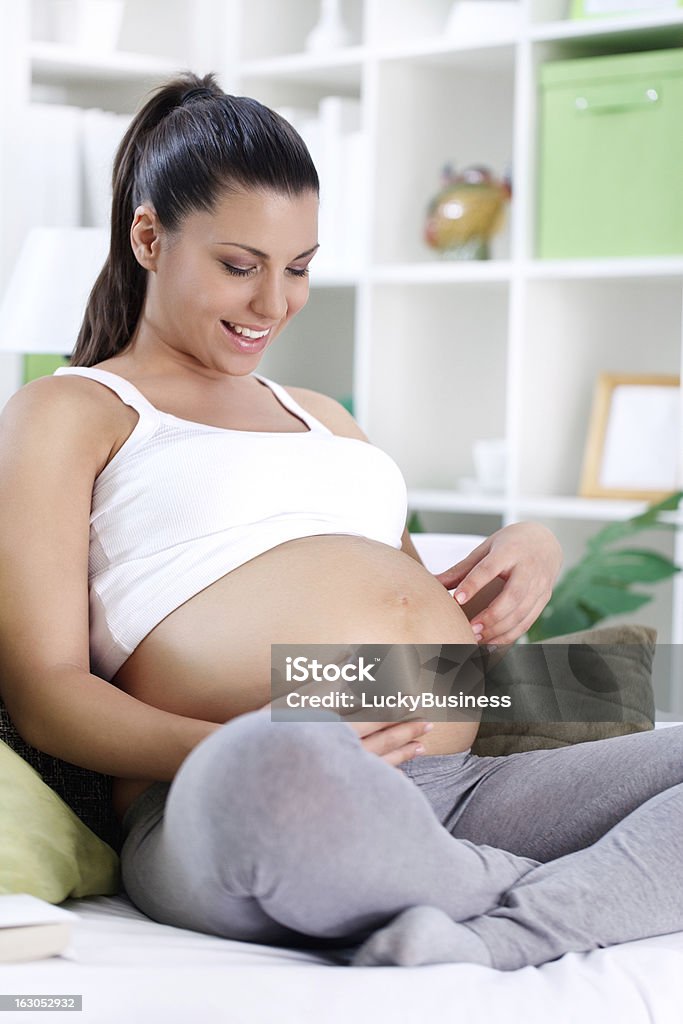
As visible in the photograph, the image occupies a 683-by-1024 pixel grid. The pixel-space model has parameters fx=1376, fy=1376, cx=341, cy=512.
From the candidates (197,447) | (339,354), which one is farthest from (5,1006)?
(339,354)

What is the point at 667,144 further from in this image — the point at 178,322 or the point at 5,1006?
the point at 5,1006

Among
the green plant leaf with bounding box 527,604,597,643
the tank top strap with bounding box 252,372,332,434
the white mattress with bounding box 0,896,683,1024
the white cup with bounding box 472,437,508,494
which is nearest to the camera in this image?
the white mattress with bounding box 0,896,683,1024

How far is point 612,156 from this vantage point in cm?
250

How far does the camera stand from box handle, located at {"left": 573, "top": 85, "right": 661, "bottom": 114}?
243 cm

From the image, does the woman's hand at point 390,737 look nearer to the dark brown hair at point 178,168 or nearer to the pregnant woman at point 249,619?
the pregnant woman at point 249,619

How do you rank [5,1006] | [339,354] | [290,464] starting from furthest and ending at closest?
[339,354] → [290,464] → [5,1006]

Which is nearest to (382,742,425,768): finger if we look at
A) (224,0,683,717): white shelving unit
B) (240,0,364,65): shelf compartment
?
(224,0,683,717): white shelving unit

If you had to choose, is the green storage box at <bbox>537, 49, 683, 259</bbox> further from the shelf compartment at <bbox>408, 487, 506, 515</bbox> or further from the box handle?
the shelf compartment at <bbox>408, 487, 506, 515</bbox>

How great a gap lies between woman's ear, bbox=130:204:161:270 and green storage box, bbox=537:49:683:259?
4.47ft

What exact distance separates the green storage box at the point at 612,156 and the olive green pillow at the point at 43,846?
1.72m

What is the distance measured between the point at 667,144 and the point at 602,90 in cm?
15

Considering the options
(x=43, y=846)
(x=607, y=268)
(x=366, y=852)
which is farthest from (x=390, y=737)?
(x=607, y=268)

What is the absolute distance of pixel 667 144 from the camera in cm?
244

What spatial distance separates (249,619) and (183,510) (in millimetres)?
131
